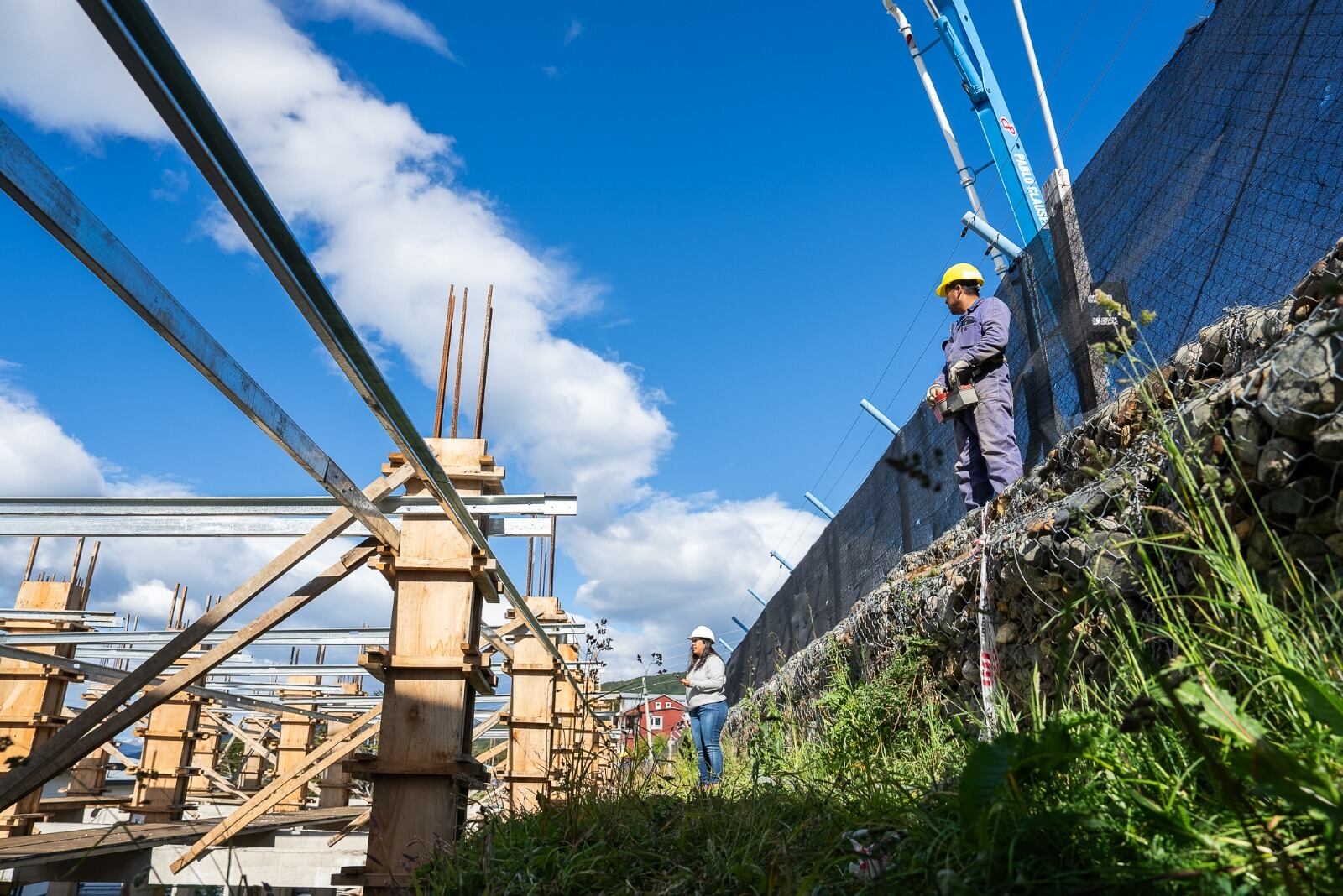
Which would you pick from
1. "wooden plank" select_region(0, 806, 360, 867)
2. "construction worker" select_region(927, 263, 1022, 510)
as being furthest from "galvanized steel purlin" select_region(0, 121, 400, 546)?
"construction worker" select_region(927, 263, 1022, 510)

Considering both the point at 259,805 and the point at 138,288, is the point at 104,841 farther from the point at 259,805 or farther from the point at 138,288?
the point at 138,288

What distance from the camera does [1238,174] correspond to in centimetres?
427

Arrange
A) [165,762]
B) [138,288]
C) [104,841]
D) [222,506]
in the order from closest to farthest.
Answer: [138,288], [222,506], [104,841], [165,762]

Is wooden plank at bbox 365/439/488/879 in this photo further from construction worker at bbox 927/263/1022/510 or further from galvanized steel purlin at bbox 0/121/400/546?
construction worker at bbox 927/263/1022/510

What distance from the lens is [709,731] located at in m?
8.61

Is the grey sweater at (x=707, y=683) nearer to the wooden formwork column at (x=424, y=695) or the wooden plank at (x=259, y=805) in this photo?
the wooden plank at (x=259, y=805)

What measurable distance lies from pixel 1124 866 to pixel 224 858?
6.12 metres

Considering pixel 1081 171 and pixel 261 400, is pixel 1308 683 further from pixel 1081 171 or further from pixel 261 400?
pixel 1081 171

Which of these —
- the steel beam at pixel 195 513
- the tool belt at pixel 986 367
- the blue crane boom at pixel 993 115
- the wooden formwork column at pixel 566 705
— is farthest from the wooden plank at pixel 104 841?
the blue crane boom at pixel 993 115

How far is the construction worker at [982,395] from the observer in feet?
21.4

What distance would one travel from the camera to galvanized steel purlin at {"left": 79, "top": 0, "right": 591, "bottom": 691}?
149 centimetres

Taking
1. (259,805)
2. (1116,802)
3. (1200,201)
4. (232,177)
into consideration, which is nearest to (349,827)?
(259,805)

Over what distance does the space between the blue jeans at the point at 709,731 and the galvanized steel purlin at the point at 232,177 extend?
20.3 ft

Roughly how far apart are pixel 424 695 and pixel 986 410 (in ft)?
14.9
